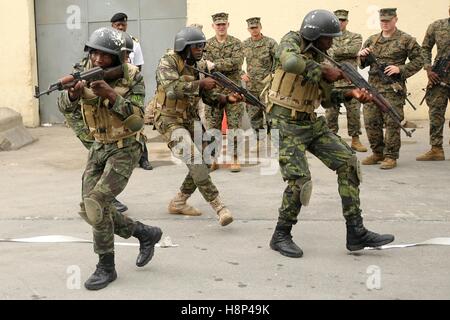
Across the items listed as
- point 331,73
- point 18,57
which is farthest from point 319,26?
point 18,57

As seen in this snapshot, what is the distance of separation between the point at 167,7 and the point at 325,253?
7.79 m

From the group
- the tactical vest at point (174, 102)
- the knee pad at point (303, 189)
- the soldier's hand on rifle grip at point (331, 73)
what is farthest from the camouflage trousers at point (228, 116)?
the soldier's hand on rifle grip at point (331, 73)

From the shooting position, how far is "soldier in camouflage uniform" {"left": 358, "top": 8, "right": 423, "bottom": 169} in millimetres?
7484

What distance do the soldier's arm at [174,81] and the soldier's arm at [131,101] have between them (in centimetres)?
102

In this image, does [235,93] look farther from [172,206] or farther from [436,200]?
[436,200]

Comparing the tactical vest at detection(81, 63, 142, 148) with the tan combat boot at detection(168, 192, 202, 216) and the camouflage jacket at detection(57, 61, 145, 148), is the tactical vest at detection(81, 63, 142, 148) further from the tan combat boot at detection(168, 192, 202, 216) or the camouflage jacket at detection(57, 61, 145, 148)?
the tan combat boot at detection(168, 192, 202, 216)

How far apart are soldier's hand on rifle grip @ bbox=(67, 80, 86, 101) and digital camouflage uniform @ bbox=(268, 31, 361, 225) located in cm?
143

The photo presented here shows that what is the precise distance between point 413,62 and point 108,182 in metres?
4.71

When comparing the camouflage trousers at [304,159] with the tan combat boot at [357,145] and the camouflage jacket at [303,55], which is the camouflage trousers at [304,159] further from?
the tan combat boot at [357,145]

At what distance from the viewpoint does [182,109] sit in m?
5.53

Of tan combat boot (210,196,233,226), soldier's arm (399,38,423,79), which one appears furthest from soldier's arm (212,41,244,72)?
tan combat boot (210,196,233,226)

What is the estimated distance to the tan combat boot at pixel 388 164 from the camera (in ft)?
25.1
